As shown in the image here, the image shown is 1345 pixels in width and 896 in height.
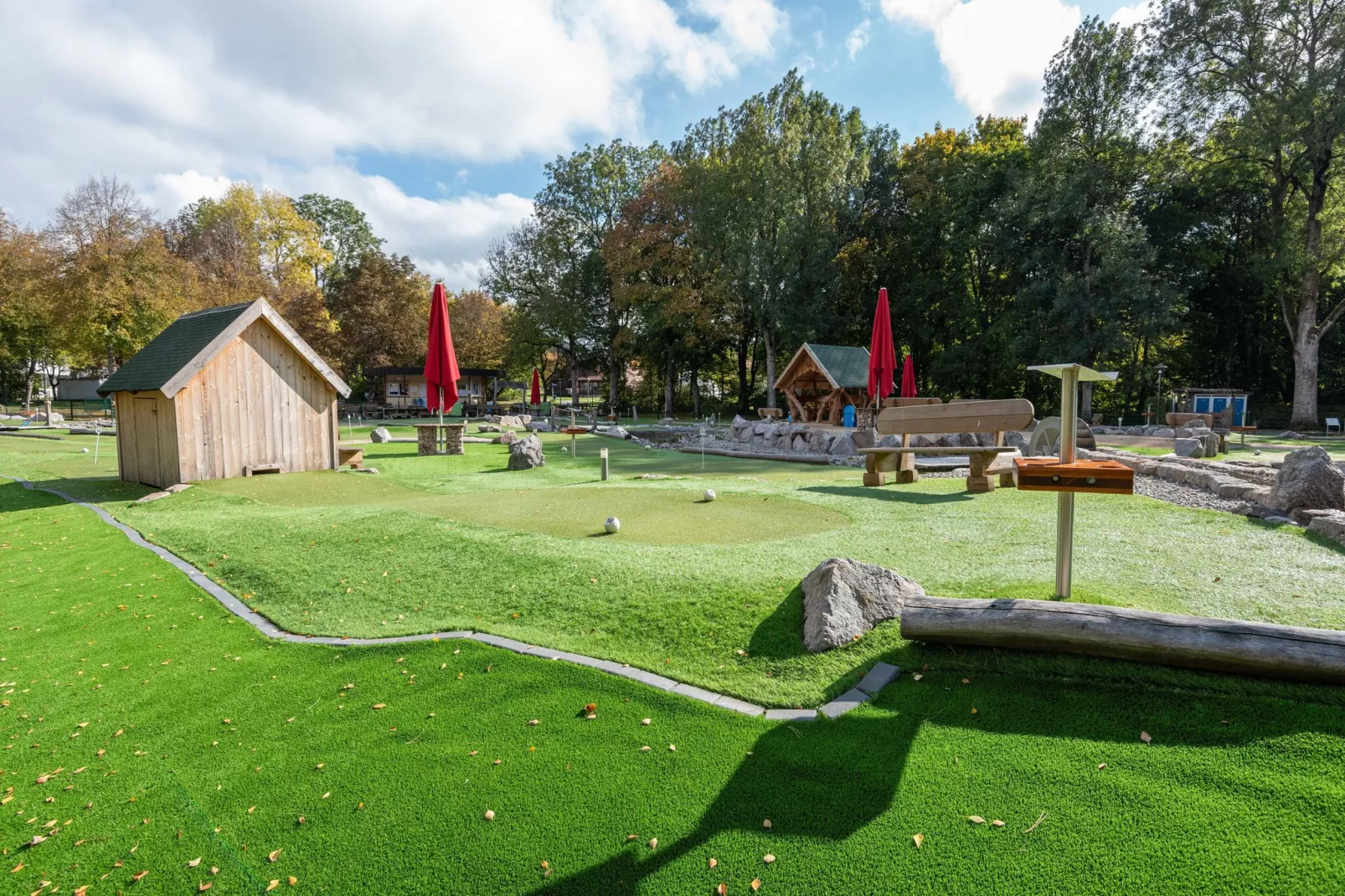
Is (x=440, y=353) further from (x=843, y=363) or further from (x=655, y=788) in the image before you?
(x=843, y=363)

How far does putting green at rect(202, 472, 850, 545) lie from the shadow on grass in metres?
1.13

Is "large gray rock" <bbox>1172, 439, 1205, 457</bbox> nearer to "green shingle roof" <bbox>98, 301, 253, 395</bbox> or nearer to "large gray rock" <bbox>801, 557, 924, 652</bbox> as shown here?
"large gray rock" <bbox>801, 557, 924, 652</bbox>

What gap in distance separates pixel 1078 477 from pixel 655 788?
3072 millimetres

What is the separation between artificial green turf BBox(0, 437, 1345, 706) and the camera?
4344 millimetres

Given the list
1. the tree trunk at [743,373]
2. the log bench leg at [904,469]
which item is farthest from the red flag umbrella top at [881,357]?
the tree trunk at [743,373]

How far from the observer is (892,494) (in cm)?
966

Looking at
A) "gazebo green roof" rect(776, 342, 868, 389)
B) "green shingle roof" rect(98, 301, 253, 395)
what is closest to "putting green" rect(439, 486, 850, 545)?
"green shingle roof" rect(98, 301, 253, 395)

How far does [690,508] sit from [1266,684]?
6.07 m

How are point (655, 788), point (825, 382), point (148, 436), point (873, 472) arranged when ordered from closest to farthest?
point (655, 788), point (873, 472), point (148, 436), point (825, 382)

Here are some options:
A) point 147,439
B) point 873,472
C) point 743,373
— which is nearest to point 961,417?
point 873,472

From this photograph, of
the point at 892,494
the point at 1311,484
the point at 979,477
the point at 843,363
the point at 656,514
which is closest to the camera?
the point at 1311,484

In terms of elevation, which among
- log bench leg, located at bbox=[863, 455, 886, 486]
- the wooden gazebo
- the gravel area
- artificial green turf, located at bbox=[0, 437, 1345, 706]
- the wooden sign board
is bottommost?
artificial green turf, located at bbox=[0, 437, 1345, 706]

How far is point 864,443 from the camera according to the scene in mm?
16328

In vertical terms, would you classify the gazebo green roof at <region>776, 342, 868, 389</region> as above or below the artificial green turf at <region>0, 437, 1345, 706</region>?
above
